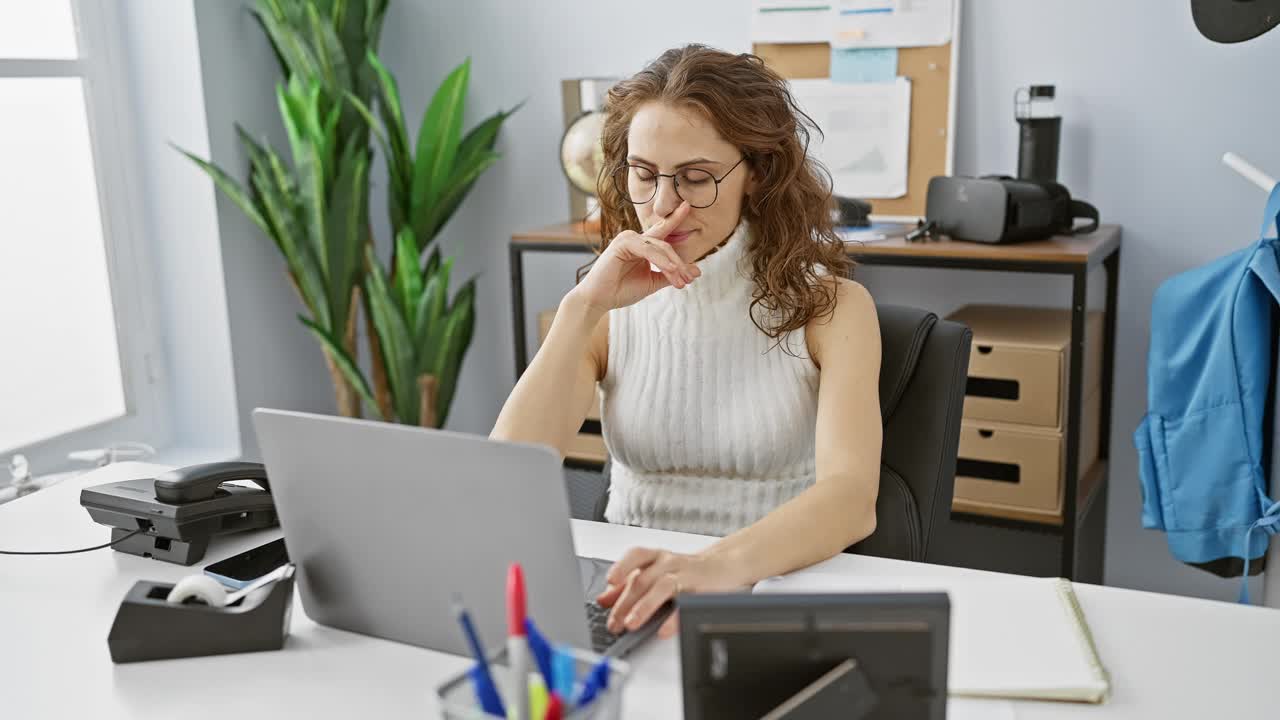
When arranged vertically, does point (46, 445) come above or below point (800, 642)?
below

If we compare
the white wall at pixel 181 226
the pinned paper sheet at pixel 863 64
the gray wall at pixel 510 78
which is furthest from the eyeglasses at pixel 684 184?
the white wall at pixel 181 226

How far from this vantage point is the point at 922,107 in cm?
260

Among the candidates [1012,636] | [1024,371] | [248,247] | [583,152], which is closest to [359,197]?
[248,247]

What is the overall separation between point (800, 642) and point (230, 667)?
1.80ft

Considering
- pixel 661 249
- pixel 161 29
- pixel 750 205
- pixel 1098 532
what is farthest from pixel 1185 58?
pixel 161 29

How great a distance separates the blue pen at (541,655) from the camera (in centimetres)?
68

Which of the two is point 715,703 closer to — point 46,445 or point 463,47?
point 46,445

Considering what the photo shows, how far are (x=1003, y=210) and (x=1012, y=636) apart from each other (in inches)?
54.4

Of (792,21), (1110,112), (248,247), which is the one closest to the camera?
(1110,112)

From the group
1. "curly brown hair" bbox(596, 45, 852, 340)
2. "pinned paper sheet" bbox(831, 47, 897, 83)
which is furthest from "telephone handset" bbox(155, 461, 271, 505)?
"pinned paper sheet" bbox(831, 47, 897, 83)

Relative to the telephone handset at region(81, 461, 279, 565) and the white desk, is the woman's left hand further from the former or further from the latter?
the telephone handset at region(81, 461, 279, 565)

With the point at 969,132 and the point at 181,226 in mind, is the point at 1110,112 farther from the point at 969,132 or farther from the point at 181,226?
the point at 181,226

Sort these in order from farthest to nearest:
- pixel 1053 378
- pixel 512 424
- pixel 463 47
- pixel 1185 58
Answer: pixel 463 47 → pixel 1185 58 → pixel 1053 378 → pixel 512 424

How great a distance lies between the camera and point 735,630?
0.73 meters
